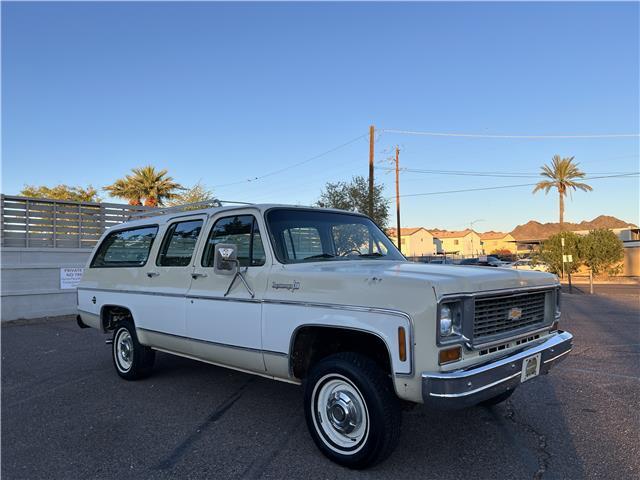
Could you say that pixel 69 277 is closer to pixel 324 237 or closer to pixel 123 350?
pixel 123 350

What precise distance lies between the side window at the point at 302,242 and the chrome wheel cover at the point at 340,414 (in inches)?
45.9

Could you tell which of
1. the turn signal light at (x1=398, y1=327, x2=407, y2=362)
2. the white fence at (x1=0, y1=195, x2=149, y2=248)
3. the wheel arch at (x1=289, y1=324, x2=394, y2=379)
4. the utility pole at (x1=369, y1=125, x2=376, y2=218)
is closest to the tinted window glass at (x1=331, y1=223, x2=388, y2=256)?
the wheel arch at (x1=289, y1=324, x2=394, y2=379)

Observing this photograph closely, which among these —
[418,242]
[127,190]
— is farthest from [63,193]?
[418,242]

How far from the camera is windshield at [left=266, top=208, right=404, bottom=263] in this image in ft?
14.1

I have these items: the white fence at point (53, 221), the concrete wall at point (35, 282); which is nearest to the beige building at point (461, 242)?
the white fence at point (53, 221)

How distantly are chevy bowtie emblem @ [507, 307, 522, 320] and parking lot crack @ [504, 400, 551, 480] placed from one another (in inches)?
41.4

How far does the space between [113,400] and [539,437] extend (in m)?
4.23

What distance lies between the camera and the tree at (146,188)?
2945cm

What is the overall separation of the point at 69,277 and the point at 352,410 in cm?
1173

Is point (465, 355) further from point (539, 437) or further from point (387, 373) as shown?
point (539, 437)

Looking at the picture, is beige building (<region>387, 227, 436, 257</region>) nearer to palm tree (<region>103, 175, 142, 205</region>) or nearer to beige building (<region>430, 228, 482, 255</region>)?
beige building (<region>430, 228, 482, 255</region>)

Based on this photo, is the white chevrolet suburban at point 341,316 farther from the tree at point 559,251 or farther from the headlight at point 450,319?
the tree at point 559,251

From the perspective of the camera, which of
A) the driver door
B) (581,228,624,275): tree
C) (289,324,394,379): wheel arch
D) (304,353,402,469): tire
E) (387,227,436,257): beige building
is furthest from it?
(387,227,436,257): beige building

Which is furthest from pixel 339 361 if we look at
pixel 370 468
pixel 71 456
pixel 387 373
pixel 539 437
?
pixel 71 456
